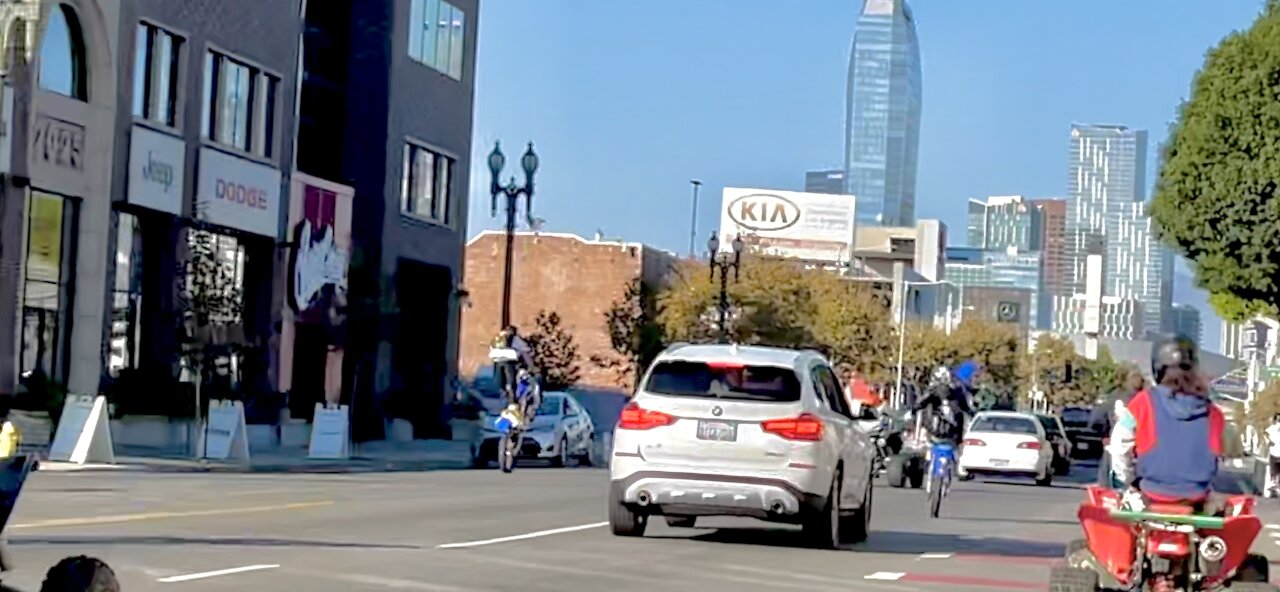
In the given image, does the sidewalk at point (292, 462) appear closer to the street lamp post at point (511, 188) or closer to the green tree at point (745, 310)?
the street lamp post at point (511, 188)

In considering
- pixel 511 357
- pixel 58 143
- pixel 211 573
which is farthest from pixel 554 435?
pixel 211 573

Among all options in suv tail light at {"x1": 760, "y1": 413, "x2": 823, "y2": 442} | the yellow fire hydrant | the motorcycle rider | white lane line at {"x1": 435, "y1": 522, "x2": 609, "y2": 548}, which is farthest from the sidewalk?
the yellow fire hydrant

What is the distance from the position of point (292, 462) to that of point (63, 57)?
8.02 meters

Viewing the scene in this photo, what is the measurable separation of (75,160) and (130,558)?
23.9 metres

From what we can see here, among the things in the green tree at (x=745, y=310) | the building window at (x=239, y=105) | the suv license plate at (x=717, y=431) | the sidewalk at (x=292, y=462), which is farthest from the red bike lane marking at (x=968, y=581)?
the green tree at (x=745, y=310)

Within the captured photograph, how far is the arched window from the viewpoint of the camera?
123 feet

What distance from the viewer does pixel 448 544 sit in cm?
1800

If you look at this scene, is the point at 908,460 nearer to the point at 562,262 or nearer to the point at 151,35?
the point at 151,35

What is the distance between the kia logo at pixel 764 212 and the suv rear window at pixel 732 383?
117 meters

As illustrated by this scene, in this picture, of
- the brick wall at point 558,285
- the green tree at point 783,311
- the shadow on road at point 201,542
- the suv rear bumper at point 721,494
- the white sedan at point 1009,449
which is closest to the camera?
the shadow on road at point 201,542

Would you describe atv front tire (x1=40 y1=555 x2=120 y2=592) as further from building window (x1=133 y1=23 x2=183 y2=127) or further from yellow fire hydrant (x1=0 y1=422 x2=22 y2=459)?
building window (x1=133 y1=23 x2=183 y2=127)

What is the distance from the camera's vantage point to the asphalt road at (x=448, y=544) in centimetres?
1490

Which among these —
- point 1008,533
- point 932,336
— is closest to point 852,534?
point 1008,533

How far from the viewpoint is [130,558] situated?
1534 centimetres
